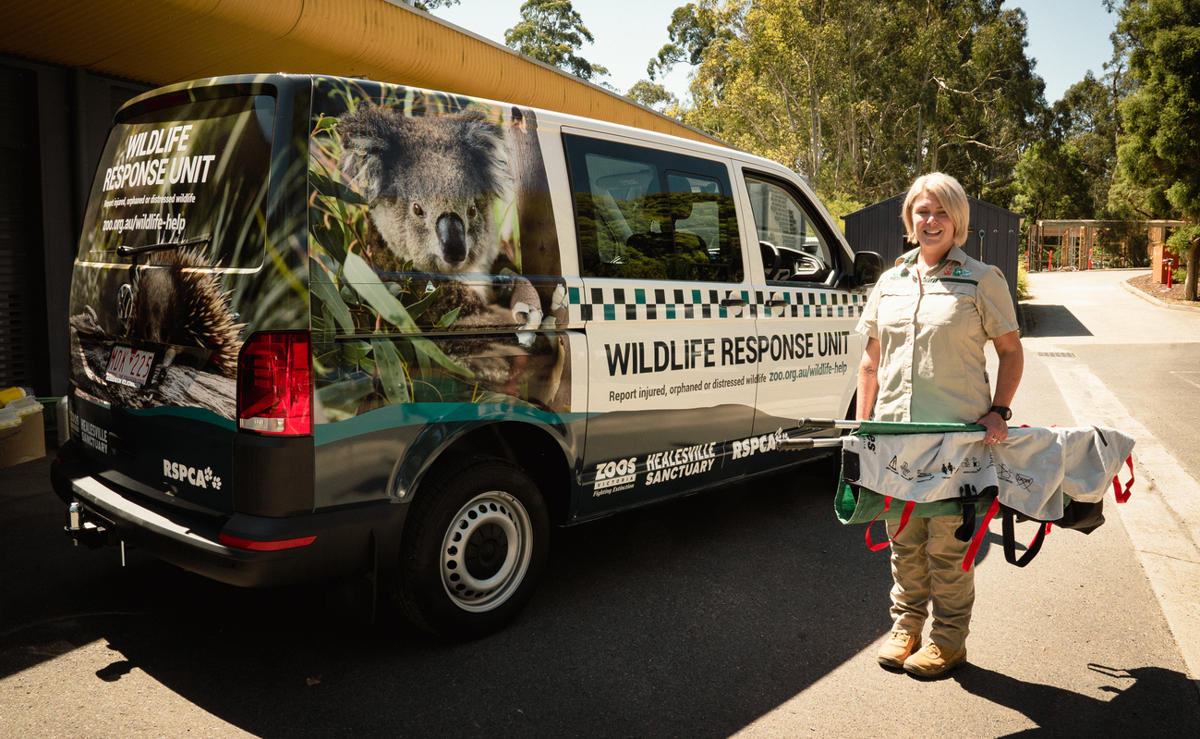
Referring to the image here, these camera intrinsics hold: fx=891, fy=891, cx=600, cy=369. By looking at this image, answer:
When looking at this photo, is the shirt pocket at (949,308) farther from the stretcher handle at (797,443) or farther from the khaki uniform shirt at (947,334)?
the stretcher handle at (797,443)

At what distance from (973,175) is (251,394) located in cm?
4606

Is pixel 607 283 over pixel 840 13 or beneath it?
beneath

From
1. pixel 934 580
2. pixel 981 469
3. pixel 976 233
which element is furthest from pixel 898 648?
pixel 976 233

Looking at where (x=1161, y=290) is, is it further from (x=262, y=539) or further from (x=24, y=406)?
(x=262, y=539)

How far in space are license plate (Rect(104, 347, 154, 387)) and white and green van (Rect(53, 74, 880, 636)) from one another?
1 centimetres

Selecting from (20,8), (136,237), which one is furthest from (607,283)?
(20,8)

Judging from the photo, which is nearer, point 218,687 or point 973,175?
point 218,687

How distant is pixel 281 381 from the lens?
2.81m

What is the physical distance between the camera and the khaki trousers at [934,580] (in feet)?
10.6

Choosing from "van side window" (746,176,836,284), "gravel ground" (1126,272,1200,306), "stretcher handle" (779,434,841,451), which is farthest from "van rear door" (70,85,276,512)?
"gravel ground" (1126,272,1200,306)

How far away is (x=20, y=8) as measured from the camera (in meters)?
6.09

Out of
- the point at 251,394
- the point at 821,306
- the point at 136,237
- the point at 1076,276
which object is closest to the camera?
the point at 251,394

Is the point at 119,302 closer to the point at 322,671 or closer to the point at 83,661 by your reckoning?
the point at 83,661

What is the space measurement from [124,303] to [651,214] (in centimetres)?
222
